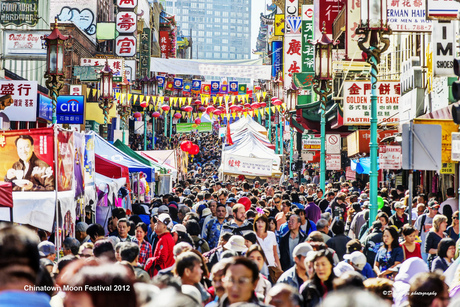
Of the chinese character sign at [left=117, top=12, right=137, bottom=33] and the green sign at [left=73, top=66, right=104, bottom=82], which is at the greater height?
the chinese character sign at [left=117, top=12, right=137, bottom=33]

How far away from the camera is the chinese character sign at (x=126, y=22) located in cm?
4053

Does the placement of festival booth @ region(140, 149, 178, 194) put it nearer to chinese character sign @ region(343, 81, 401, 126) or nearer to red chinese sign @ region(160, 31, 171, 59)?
chinese character sign @ region(343, 81, 401, 126)

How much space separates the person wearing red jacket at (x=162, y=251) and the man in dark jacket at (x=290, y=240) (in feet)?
6.13

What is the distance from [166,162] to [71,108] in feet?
28.8

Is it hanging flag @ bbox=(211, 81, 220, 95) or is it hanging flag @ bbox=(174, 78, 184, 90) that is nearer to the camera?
hanging flag @ bbox=(211, 81, 220, 95)

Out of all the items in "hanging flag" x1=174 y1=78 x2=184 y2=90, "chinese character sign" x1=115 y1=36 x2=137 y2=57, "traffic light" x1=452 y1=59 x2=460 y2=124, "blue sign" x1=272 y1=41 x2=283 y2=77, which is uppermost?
"blue sign" x1=272 y1=41 x2=283 y2=77

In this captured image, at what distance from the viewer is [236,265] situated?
5199 mm

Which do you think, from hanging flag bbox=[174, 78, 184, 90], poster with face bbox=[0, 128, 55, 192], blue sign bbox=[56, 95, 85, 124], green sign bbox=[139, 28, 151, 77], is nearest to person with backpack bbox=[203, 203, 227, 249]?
poster with face bbox=[0, 128, 55, 192]

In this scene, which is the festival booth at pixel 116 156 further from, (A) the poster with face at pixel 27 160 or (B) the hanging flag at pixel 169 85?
(B) the hanging flag at pixel 169 85

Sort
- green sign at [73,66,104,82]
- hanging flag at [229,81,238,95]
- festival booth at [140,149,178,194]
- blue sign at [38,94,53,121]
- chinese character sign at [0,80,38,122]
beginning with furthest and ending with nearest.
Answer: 1. hanging flag at [229,81,238,95]
2. green sign at [73,66,104,82]
3. festival booth at [140,149,178,194]
4. blue sign at [38,94,53,121]
5. chinese character sign at [0,80,38,122]

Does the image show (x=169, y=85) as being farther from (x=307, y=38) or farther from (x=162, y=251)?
(x=162, y=251)

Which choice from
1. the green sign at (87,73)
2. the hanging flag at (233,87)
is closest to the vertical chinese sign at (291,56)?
the green sign at (87,73)

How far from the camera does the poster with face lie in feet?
33.7

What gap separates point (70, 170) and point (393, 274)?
5516 mm
